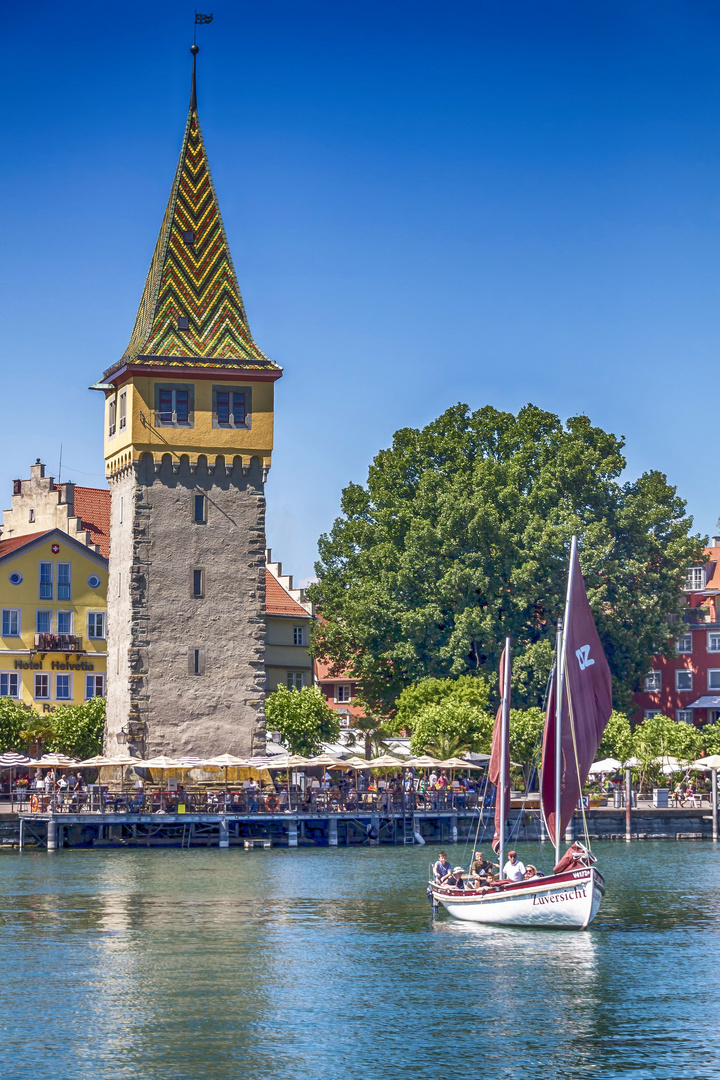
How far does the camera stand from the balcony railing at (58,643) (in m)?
92.4

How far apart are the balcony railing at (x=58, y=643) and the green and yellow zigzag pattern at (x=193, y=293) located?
16201 millimetres

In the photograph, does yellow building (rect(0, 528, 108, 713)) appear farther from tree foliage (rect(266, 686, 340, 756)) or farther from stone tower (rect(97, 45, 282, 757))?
tree foliage (rect(266, 686, 340, 756))

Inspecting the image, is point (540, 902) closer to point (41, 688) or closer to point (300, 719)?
point (300, 719)

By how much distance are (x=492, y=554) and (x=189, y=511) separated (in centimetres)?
1495

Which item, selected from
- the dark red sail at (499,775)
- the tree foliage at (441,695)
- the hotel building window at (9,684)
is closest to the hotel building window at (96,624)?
the hotel building window at (9,684)

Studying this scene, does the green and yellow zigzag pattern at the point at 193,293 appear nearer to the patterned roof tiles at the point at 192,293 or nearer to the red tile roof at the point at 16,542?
the patterned roof tiles at the point at 192,293

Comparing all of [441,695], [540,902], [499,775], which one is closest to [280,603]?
[441,695]

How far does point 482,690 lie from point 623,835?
9.17 meters

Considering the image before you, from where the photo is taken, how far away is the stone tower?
3152 inches

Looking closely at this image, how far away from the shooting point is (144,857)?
67.6 meters

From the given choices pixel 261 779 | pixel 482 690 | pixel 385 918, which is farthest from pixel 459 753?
pixel 385 918

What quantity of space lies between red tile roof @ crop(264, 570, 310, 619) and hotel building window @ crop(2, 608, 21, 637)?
1554 cm

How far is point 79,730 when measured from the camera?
84.1m

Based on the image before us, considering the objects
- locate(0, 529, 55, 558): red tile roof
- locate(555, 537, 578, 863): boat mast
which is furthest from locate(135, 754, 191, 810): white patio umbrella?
locate(555, 537, 578, 863): boat mast
